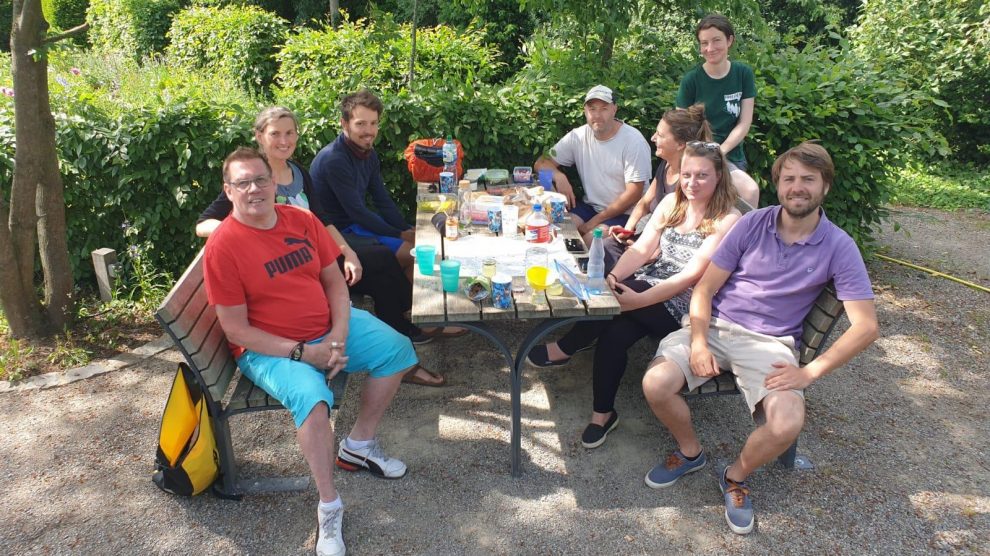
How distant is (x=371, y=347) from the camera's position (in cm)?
301

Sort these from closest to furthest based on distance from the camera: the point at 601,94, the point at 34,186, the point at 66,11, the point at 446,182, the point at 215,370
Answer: the point at 215,370, the point at 34,186, the point at 601,94, the point at 446,182, the point at 66,11

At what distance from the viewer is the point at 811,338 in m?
2.88

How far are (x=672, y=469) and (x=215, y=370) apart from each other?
6.52 ft

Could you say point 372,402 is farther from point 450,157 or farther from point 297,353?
point 450,157

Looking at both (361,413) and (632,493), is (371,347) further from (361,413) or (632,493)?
(632,493)

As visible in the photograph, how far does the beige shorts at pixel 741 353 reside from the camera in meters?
2.80

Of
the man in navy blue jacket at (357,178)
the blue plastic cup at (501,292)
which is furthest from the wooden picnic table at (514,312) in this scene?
the man in navy blue jacket at (357,178)

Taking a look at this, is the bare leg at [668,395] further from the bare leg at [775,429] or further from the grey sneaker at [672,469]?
the bare leg at [775,429]

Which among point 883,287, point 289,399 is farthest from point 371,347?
point 883,287

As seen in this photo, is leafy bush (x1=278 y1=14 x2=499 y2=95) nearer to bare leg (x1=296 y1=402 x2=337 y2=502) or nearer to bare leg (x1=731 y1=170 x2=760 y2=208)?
bare leg (x1=731 y1=170 x2=760 y2=208)

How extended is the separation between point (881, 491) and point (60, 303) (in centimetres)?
457

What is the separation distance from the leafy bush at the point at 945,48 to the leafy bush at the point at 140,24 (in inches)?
516

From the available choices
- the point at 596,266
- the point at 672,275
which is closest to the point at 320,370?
the point at 596,266

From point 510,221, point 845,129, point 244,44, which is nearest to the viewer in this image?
point 510,221
